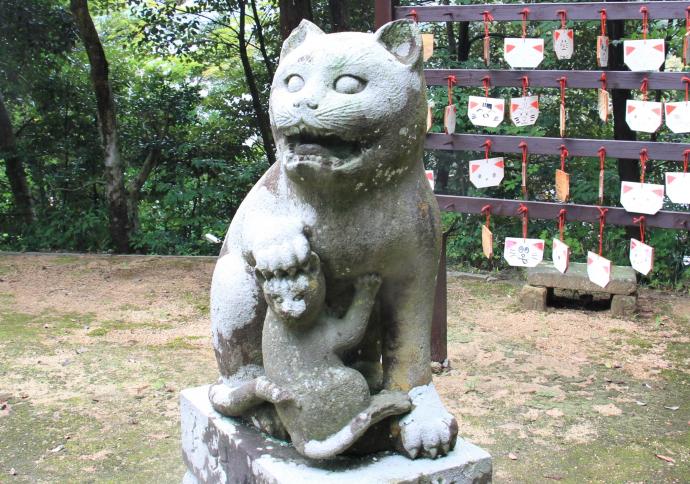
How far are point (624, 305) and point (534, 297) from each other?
670 millimetres

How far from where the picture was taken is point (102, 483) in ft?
11.1

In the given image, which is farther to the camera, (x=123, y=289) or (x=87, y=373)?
(x=123, y=289)

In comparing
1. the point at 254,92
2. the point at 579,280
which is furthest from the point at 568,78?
the point at 254,92

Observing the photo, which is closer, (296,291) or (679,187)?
(296,291)

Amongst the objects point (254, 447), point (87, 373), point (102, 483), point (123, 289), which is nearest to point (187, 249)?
point (123, 289)

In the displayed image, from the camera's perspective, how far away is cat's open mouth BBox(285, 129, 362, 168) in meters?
2.01

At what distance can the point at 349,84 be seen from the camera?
201 cm

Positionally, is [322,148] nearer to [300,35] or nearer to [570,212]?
[300,35]

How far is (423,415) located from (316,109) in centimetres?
96

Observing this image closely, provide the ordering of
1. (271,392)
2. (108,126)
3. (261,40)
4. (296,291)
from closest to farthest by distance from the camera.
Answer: (296,291) < (271,392) < (108,126) < (261,40)

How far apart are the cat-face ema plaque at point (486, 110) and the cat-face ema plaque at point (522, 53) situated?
0.74ft

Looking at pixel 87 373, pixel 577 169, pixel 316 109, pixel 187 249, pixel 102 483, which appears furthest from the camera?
pixel 187 249

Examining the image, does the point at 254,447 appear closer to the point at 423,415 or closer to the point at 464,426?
the point at 423,415

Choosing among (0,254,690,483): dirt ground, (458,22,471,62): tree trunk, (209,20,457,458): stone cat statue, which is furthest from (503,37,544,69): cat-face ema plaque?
(458,22,471,62): tree trunk
